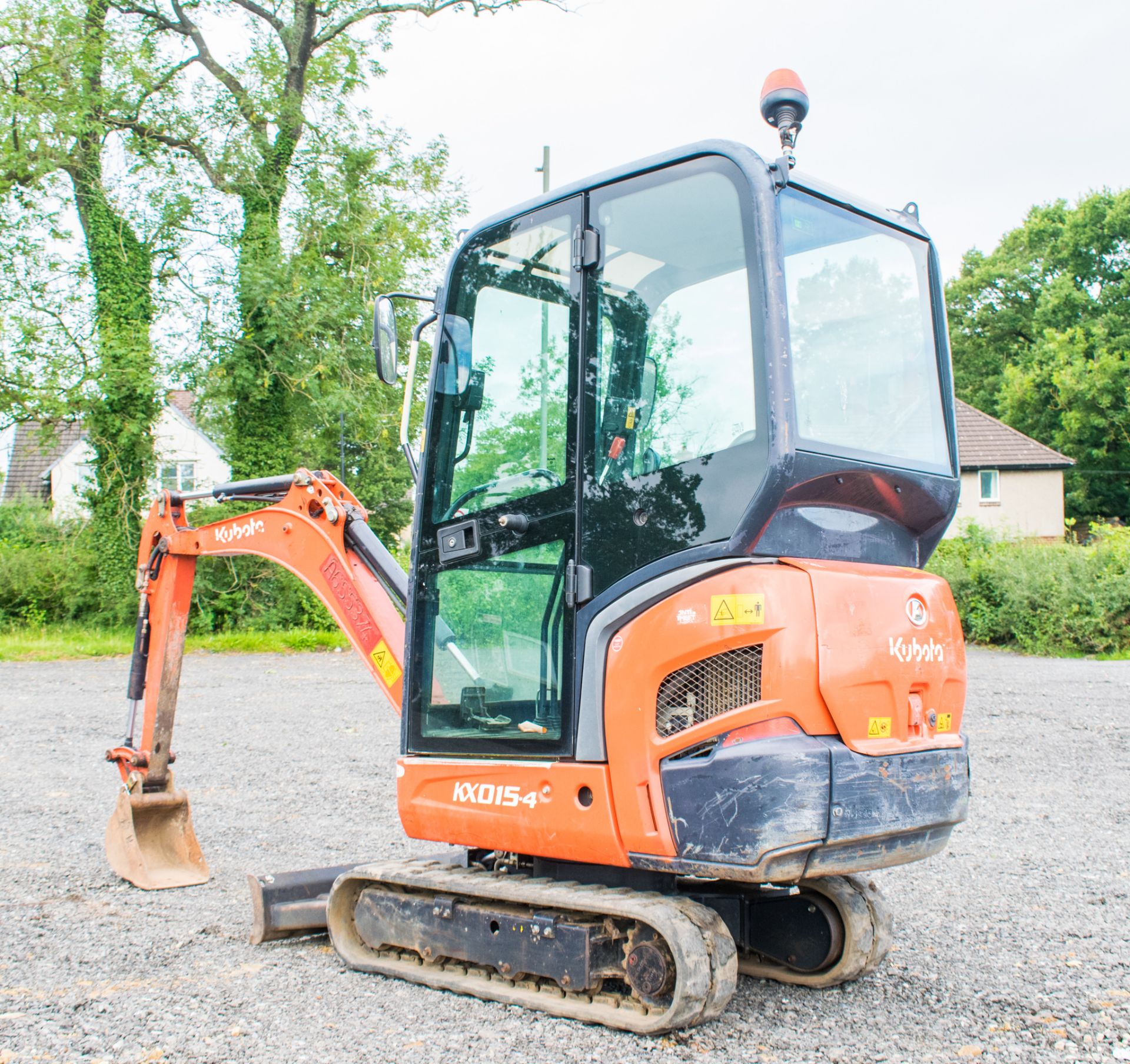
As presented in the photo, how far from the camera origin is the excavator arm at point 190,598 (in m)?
4.75

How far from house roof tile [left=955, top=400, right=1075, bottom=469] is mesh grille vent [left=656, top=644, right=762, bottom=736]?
35184 mm

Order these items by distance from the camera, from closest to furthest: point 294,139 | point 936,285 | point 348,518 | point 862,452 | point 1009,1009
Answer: point 862,452 → point 1009,1009 → point 936,285 → point 348,518 → point 294,139

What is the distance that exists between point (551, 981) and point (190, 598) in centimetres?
284

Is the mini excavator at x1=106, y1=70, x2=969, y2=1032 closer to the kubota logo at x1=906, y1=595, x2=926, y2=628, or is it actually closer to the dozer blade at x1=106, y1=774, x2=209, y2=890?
the kubota logo at x1=906, y1=595, x2=926, y2=628

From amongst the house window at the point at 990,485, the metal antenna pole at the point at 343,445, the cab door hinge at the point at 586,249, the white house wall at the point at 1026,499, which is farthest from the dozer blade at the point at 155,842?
the house window at the point at 990,485

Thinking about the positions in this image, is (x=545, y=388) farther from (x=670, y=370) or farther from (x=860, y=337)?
(x=860, y=337)

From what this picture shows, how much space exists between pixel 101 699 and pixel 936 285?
11.0 m

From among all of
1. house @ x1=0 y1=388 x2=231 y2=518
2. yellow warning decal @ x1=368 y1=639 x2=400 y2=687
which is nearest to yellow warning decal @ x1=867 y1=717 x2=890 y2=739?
yellow warning decal @ x1=368 y1=639 x2=400 y2=687

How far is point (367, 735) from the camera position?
10.5 m

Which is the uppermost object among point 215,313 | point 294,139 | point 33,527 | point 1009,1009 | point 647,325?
point 294,139

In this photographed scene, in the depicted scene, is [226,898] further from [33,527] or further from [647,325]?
[33,527]

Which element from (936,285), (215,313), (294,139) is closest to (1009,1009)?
(936,285)

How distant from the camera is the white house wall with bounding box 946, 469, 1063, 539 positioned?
3734 cm

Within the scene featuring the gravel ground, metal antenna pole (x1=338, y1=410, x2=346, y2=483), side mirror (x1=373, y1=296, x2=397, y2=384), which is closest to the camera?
the gravel ground
